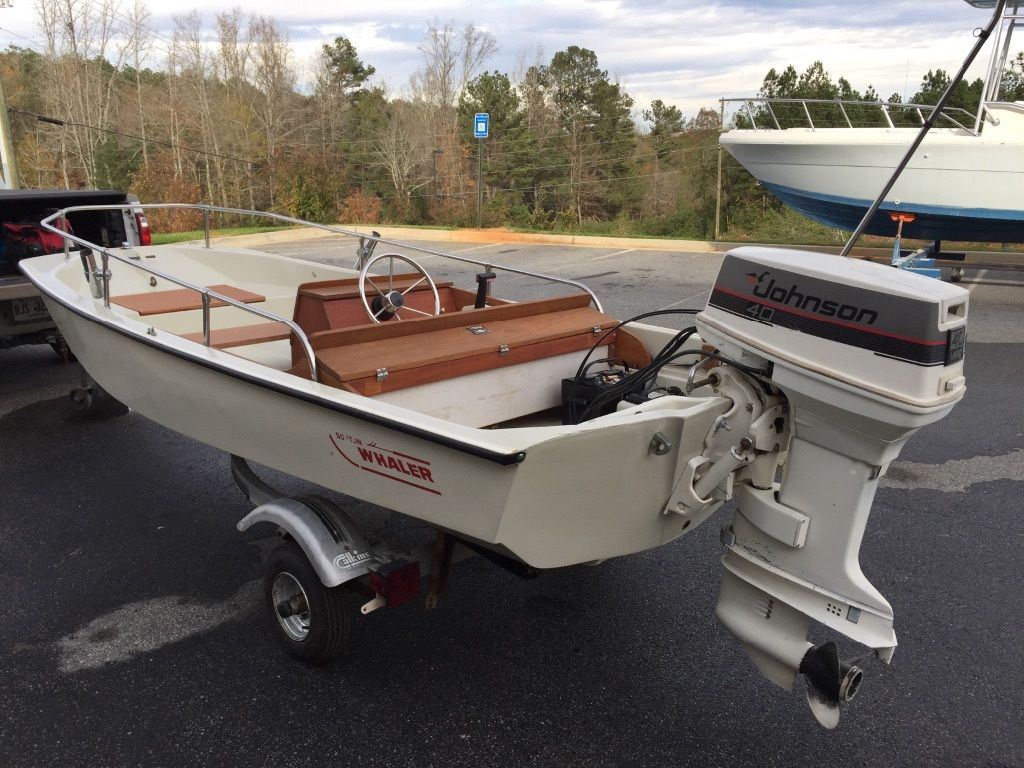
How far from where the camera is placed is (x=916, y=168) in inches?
371

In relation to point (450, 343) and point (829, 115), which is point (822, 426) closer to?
point (450, 343)

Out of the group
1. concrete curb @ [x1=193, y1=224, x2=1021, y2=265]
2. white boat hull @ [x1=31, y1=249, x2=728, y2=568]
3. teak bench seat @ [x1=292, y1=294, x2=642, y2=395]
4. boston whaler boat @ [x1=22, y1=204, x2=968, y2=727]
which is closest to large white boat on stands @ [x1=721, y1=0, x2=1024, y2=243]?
concrete curb @ [x1=193, y1=224, x2=1021, y2=265]

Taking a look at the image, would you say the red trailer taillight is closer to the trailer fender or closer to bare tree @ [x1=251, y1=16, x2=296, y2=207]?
the trailer fender

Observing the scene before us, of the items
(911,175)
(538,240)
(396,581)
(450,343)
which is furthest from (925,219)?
(396,581)

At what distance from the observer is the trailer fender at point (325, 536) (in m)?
2.47

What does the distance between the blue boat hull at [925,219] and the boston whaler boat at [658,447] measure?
7.29 meters

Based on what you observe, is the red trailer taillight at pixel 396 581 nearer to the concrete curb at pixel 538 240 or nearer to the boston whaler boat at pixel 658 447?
the boston whaler boat at pixel 658 447

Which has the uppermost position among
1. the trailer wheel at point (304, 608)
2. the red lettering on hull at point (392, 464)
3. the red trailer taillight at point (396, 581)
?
the red lettering on hull at point (392, 464)

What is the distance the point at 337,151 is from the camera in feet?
104

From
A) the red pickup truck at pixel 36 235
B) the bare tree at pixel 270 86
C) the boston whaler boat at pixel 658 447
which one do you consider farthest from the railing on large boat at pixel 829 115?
the bare tree at pixel 270 86

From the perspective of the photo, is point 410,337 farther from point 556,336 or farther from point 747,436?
point 747,436

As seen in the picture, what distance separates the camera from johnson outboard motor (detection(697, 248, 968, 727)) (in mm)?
1971

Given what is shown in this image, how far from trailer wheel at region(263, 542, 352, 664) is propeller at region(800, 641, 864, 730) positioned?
145cm

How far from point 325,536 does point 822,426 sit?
1591 millimetres
